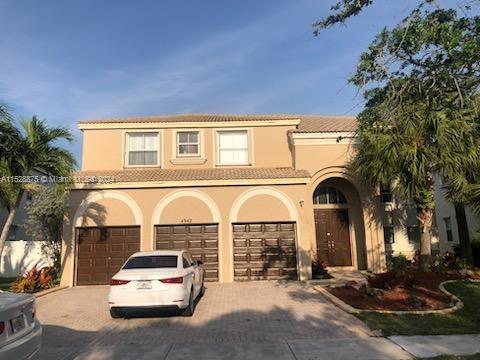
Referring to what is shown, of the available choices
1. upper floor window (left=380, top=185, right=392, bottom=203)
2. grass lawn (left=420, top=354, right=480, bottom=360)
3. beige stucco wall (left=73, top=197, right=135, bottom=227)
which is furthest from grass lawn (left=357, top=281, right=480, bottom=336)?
beige stucco wall (left=73, top=197, right=135, bottom=227)

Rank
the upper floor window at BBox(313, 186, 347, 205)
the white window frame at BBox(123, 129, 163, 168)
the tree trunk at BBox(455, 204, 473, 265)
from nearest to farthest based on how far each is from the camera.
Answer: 1. the tree trunk at BBox(455, 204, 473, 265)
2. the white window frame at BBox(123, 129, 163, 168)
3. the upper floor window at BBox(313, 186, 347, 205)

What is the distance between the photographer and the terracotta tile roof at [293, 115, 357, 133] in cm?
2092

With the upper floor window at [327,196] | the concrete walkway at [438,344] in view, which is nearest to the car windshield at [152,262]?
the concrete walkway at [438,344]

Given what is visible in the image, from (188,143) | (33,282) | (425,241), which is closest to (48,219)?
(33,282)

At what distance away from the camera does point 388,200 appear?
66.4 feet

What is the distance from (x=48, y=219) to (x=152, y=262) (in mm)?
10743

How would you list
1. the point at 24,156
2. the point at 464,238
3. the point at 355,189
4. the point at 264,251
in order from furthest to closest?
the point at 355,189, the point at 264,251, the point at 464,238, the point at 24,156

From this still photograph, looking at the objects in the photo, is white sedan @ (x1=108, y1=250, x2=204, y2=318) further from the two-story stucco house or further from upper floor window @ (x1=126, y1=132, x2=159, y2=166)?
upper floor window @ (x1=126, y1=132, x2=159, y2=166)

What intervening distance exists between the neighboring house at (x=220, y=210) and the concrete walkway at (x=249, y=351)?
9.15 metres

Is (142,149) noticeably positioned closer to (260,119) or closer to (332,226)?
(260,119)

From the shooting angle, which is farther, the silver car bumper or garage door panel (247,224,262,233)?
garage door panel (247,224,262,233)

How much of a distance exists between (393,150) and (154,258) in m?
8.91

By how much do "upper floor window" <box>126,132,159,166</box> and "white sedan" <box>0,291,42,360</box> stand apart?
14.3 meters

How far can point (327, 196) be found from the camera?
2048 centimetres
